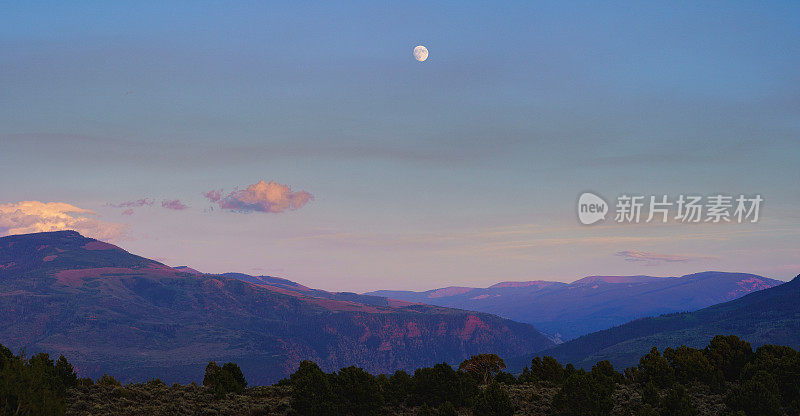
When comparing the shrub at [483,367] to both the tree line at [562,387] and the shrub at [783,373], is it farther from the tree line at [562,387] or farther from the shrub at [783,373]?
the shrub at [783,373]

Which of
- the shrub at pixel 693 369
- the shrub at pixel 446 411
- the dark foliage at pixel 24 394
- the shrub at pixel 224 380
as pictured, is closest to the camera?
the dark foliage at pixel 24 394

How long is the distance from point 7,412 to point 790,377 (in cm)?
6125

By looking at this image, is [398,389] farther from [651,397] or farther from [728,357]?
[728,357]

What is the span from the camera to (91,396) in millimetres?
50219

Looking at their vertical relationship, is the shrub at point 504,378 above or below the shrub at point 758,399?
below

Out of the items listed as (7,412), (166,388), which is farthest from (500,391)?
(7,412)

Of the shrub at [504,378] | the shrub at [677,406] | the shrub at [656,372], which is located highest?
the shrub at [656,372]

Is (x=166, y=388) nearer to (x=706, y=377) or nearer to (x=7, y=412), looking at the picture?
(x=7, y=412)

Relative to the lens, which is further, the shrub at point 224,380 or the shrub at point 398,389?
the shrub at point 398,389

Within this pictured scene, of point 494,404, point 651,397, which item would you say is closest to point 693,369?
point 651,397

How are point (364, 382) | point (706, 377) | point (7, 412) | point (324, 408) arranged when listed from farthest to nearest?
point (706, 377)
point (364, 382)
point (324, 408)
point (7, 412)

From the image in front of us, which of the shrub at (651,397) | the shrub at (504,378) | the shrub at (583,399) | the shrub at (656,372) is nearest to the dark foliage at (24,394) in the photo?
the shrub at (583,399)

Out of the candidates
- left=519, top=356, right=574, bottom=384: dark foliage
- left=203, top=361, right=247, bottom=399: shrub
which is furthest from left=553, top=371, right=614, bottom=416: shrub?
left=203, top=361, right=247, bottom=399: shrub

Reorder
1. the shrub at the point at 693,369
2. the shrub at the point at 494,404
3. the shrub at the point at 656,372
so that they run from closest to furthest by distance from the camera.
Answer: the shrub at the point at 494,404 → the shrub at the point at 656,372 → the shrub at the point at 693,369
